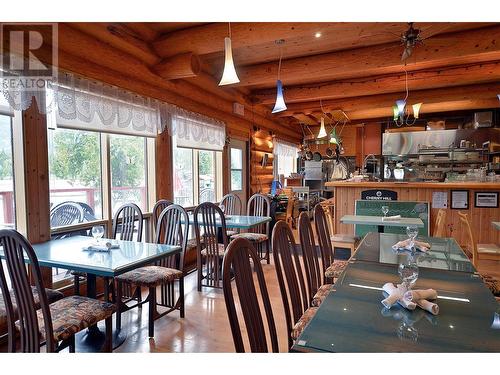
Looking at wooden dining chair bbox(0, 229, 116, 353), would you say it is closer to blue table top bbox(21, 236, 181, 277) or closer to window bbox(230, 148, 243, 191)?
blue table top bbox(21, 236, 181, 277)

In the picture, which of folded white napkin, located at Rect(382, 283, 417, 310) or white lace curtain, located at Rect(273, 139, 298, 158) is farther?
white lace curtain, located at Rect(273, 139, 298, 158)

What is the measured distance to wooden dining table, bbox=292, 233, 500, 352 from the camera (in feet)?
3.60

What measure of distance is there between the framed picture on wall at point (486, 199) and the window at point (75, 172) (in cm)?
465

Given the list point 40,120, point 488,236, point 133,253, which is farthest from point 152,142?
point 488,236

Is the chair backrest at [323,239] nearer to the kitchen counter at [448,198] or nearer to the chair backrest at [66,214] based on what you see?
the kitchen counter at [448,198]

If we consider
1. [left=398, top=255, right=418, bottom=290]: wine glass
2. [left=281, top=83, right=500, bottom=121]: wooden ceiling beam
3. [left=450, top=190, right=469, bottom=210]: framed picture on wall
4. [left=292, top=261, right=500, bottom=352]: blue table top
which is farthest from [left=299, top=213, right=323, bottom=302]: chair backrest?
[left=281, top=83, right=500, bottom=121]: wooden ceiling beam

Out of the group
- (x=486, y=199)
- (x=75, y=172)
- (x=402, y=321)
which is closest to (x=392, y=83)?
(x=486, y=199)

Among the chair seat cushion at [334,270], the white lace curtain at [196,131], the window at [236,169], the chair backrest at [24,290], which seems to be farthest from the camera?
the window at [236,169]

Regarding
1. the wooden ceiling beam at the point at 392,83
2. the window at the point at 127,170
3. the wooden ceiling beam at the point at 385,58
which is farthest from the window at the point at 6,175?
the wooden ceiling beam at the point at 392,83

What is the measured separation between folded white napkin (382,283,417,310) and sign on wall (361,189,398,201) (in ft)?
11.1

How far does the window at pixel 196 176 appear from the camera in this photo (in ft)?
15.5

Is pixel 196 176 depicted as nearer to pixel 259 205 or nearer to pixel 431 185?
pixel 259 205
